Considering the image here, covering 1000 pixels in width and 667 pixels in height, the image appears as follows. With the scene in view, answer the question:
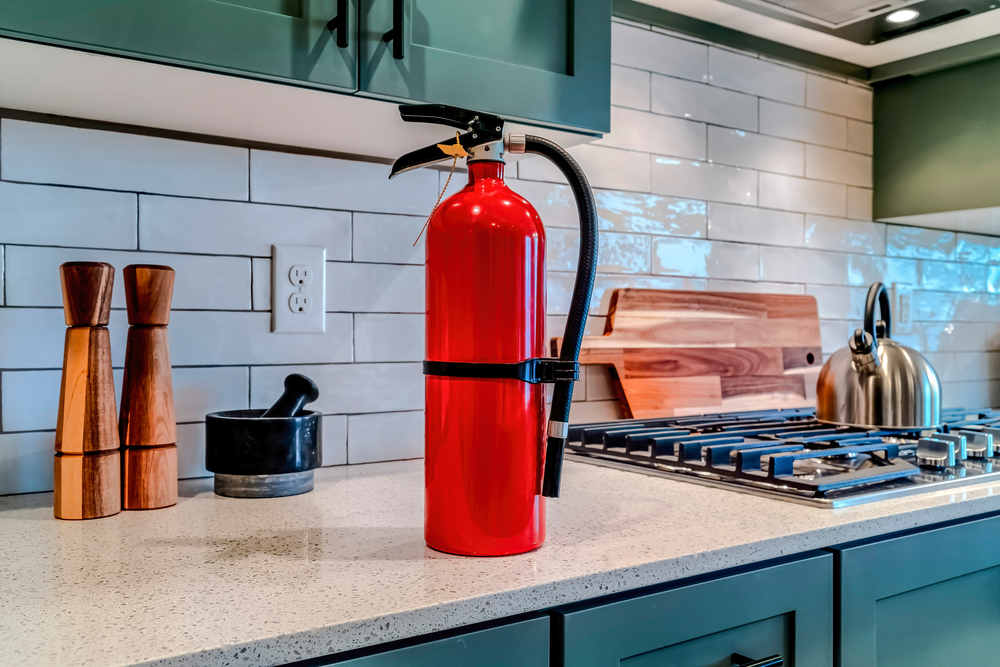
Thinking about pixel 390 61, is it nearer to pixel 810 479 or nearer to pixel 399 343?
pixel 399 343

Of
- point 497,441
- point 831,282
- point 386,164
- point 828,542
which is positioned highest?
point 386,164

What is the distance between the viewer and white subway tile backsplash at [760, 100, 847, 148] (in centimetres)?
192

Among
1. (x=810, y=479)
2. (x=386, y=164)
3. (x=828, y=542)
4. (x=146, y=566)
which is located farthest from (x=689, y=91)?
(x=146, y=566)

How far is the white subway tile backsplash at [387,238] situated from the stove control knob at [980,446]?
98 cm

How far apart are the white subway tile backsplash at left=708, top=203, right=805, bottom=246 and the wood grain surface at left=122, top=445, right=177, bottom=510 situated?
1.31 m

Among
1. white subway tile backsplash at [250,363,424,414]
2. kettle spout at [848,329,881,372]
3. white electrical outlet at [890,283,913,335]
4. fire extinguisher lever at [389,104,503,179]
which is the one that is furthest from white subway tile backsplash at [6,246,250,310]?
white electrical outlet at [890,283,913,335]

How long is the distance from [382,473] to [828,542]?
690 mm

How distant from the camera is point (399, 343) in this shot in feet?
4.51

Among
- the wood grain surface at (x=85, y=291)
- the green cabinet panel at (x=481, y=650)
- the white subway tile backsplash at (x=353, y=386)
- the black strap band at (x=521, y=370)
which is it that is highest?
the wood grain surface at (x=85, y=291)

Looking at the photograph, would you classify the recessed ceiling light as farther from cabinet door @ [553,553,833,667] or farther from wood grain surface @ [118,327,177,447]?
wood grain surface @ [118,327,177,447]

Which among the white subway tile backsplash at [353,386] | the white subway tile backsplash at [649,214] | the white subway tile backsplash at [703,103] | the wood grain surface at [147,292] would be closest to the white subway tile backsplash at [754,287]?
the white subway tile backsplash at [649,214]

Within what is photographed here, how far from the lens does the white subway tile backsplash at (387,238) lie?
1.33 m

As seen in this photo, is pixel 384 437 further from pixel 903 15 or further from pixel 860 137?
pixel 860 137

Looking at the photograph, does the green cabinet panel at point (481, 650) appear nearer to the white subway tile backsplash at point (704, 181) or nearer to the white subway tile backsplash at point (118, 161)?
the white subway tile backsplash at point (118, 161)
